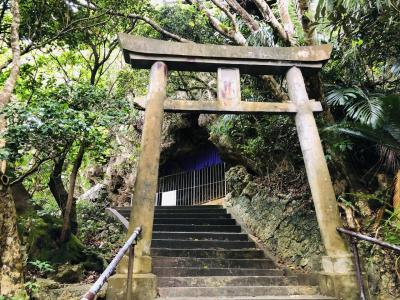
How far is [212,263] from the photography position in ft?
21.1

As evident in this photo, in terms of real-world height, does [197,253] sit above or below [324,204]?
below

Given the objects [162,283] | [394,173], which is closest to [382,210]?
[394,173]

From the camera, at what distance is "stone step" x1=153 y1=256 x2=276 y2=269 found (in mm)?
6270

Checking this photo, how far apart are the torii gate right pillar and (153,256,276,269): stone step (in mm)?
2089

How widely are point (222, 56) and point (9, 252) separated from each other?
13.7 feet

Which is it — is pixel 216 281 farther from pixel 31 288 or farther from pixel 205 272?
pixel 31 288

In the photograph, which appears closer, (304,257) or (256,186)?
(304,257)

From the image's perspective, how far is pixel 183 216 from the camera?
31.6 feet

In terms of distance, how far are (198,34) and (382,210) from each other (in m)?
6.74

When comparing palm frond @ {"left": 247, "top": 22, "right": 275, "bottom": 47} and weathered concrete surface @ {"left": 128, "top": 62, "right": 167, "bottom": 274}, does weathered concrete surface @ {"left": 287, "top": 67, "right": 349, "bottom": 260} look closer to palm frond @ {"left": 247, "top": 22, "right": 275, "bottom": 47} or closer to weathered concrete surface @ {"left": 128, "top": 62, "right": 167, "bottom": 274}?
palm frond @ {"left": 247, "top": 22, "right": 275, "bottom": 47}

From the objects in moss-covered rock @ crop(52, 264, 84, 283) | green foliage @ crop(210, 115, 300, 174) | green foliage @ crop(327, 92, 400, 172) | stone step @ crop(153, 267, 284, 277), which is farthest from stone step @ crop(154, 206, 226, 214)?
green foliage @ crop(327, 92, 400, 172)

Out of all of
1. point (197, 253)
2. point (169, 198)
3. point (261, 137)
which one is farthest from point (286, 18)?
point (169, 198)

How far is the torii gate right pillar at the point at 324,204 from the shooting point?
439 cm

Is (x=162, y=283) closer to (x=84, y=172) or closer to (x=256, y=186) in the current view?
(x=256, y=186)
